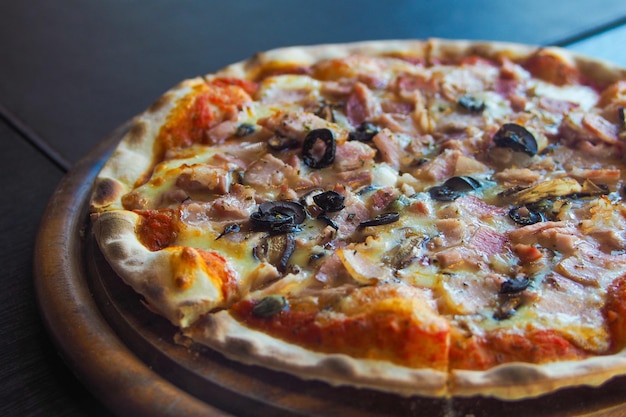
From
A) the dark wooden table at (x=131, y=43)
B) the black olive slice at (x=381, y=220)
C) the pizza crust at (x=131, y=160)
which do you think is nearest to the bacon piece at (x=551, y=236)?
the black olive slice at (x=381, y=220)

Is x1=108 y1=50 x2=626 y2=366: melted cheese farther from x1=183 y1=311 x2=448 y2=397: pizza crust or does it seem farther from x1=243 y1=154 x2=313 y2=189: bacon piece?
x1=183 y1=311 x2=448 y2=397: pizza crust

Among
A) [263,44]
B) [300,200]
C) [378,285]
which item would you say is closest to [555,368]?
[378,285]

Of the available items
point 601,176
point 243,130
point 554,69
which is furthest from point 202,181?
point 554,69

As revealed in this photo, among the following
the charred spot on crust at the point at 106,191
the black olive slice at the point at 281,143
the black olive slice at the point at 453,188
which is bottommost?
the black olive slice at the point at 453,188

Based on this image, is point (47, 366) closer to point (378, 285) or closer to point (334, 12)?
point (378, 285)

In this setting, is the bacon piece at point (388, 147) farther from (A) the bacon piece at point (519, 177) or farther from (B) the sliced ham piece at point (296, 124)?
(A) the bacon piece at point (519, 177)

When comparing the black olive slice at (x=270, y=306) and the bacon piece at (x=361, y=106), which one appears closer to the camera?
the black olive slice at (x=270, y=306)
